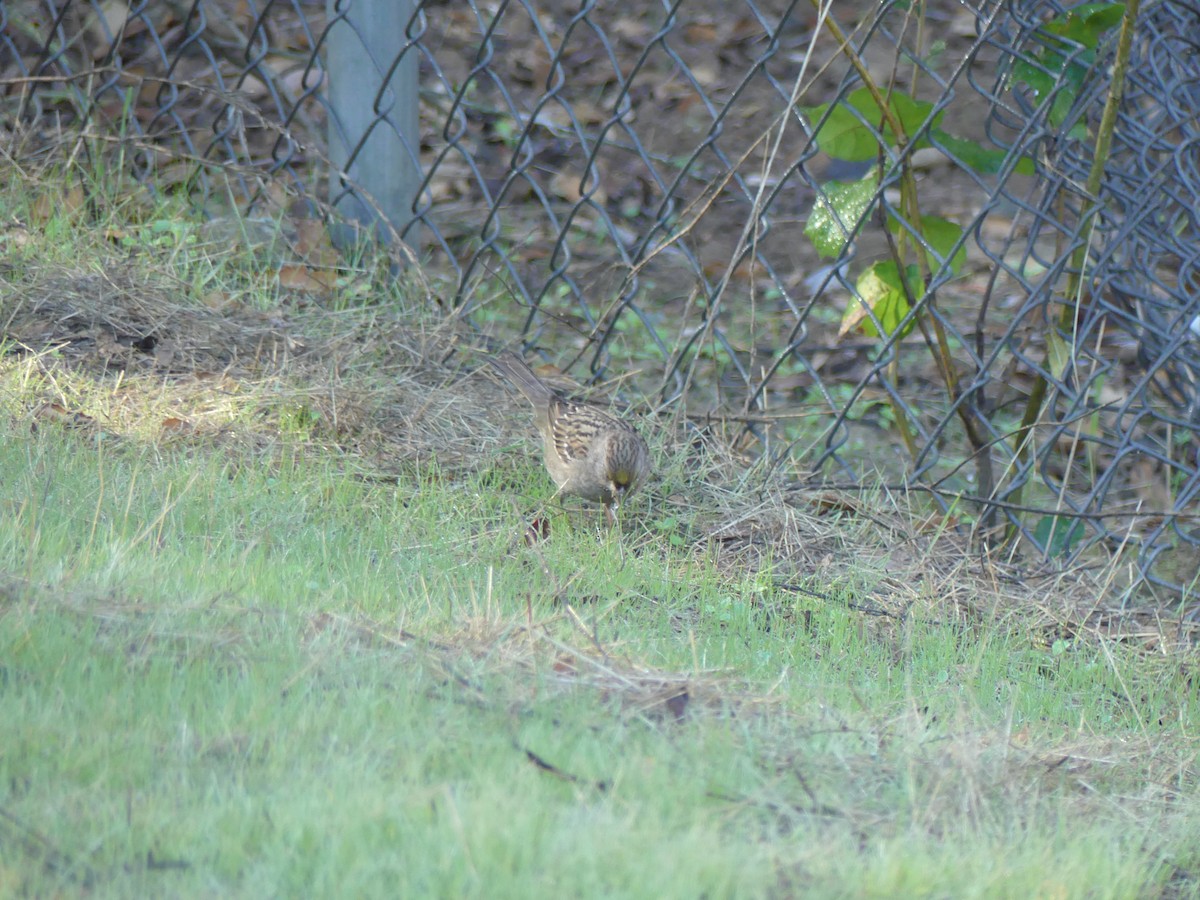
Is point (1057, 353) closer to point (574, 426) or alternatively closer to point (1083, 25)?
point (1083, 25)

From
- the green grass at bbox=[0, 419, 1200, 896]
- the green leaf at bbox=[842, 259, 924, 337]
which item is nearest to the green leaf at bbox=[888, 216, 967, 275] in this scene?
the green leaf at bbox=[842, 259, 924, 337]

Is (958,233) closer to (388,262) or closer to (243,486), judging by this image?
(388,262)

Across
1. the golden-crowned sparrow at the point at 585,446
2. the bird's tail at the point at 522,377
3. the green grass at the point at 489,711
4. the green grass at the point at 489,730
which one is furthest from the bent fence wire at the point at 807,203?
the green grass at the point at 489,730

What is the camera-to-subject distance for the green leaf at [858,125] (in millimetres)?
4855

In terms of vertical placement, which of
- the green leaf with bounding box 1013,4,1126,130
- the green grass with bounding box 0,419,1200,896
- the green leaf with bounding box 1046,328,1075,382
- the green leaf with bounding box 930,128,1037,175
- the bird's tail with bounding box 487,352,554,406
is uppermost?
the green leaf with bounding box 1013,4,1126,130

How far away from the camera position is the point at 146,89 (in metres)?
8.41

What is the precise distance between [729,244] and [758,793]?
6500 mm

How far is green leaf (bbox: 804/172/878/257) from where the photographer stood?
16.2 ft

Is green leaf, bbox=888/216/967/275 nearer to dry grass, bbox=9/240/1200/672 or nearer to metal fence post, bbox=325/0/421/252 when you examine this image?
dry grass, bbox=9/240/1200/672

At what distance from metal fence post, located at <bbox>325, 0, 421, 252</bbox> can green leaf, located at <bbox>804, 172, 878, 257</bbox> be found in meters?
1.74

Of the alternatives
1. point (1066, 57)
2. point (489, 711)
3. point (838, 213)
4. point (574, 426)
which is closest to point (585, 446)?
point (574, 426)

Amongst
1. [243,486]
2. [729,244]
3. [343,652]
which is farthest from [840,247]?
[729,244]

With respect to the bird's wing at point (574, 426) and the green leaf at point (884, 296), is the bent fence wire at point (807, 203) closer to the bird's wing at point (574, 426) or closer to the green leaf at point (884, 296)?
the green leaf at point (884, 296)

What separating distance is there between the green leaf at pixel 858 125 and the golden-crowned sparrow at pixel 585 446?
51.0 inches
